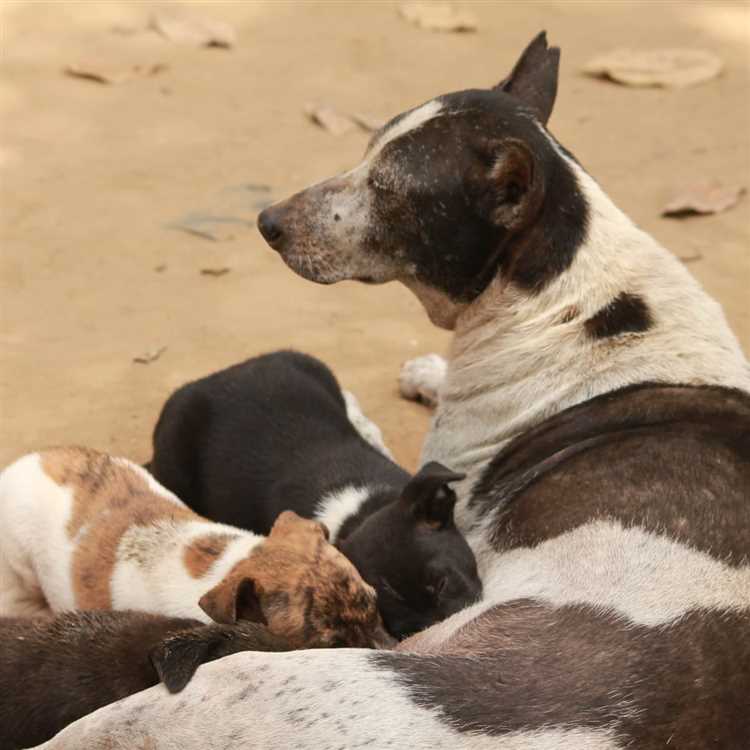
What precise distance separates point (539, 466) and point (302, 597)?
0.97 metres

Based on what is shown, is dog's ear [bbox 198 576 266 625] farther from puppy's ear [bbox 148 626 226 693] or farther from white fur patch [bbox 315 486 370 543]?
white fur patch [bbox 315 486 370 543]

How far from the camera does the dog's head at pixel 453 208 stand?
507 cm

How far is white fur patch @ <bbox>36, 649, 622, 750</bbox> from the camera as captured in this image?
3.63 meters

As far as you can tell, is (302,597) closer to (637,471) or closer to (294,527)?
(294,527)

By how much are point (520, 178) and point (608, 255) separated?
1.51 ft

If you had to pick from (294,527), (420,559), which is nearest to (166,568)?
(294,527)

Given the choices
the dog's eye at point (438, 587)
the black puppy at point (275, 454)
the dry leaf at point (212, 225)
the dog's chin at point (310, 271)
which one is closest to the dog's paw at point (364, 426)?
the black puppy at point (275, 454)

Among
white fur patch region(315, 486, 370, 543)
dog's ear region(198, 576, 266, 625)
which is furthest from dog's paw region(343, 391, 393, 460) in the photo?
dog's ear region(198, 576, 266, 625)

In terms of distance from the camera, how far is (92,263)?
27.9 ft

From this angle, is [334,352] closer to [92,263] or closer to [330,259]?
→ [92,263]

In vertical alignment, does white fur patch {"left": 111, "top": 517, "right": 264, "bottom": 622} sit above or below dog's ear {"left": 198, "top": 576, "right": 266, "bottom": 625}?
below

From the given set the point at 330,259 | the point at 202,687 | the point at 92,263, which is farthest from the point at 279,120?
the point at 202,687

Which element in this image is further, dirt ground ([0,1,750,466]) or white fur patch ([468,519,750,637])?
dirt ground ([0,1,750,466])

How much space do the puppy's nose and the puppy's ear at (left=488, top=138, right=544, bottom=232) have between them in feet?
3.35
